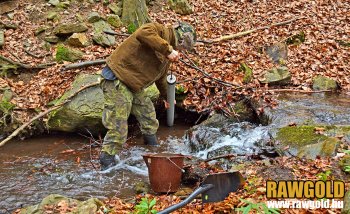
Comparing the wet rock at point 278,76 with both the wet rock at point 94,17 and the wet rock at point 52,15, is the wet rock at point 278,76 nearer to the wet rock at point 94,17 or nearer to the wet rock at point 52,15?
the wet rock at point 94,17

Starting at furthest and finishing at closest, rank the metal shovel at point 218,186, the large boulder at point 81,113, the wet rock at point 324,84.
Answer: the wet rock at point 324,84
the large boulder at point 81,113
the metal shovel at point 218,186

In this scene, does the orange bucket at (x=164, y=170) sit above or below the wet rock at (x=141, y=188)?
above

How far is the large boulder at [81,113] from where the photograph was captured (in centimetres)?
734

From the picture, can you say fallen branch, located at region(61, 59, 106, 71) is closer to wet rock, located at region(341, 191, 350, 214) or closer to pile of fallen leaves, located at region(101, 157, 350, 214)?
pile of fallen leaves, located at region(101, 157, 350, 214)

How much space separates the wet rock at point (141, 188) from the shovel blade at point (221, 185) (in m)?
1.39

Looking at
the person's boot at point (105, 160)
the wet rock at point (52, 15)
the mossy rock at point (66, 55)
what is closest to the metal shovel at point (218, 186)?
the person's boot at point (105, 160)

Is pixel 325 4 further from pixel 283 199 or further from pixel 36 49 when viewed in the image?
pixel 283 199

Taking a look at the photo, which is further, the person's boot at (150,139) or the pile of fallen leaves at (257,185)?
the person's boot at (150,139)

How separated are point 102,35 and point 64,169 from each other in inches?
175

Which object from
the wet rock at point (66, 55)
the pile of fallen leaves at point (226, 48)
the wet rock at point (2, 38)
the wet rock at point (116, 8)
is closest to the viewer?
the pile of fallen leaves at point (226, 48)

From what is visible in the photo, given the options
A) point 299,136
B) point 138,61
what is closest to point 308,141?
point 299,136

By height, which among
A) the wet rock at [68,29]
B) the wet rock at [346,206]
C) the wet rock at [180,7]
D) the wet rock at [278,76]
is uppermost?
the wet rock at [180,7]

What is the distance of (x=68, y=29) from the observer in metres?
9.56

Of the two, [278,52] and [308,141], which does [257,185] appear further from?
[278,52]
